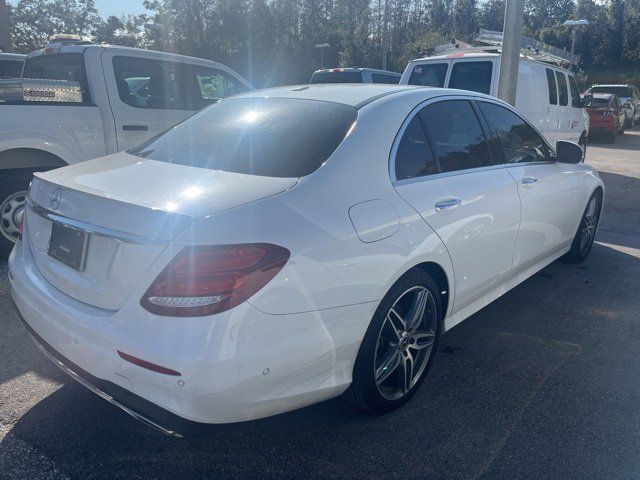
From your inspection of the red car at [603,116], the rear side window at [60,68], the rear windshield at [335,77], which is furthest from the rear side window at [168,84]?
the red car at [603,116]

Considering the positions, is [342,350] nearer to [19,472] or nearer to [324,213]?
[324,213]

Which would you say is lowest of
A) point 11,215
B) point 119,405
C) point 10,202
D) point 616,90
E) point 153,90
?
point 119,405

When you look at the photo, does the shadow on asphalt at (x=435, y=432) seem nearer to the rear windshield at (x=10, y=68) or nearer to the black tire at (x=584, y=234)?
the black tire at (x=584, y=234)

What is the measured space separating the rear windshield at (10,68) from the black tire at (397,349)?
25.3 ft

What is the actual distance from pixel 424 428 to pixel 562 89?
31.2 ft

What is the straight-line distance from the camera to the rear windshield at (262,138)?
8.78 feet

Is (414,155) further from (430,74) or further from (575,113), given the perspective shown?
(575,113)

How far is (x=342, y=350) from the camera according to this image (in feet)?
8.07

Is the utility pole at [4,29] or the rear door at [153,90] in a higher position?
the utility pole at [4,29]

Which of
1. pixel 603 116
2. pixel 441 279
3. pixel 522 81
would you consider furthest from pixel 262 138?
pixel 603 116

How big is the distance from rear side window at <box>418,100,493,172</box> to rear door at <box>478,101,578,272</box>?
22cm

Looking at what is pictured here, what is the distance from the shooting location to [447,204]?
308cm

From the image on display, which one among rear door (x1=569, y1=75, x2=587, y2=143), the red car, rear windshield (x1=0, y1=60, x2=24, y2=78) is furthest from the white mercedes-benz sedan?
the red car

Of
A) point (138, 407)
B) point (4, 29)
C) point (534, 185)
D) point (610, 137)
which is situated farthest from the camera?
point (4, 29)
